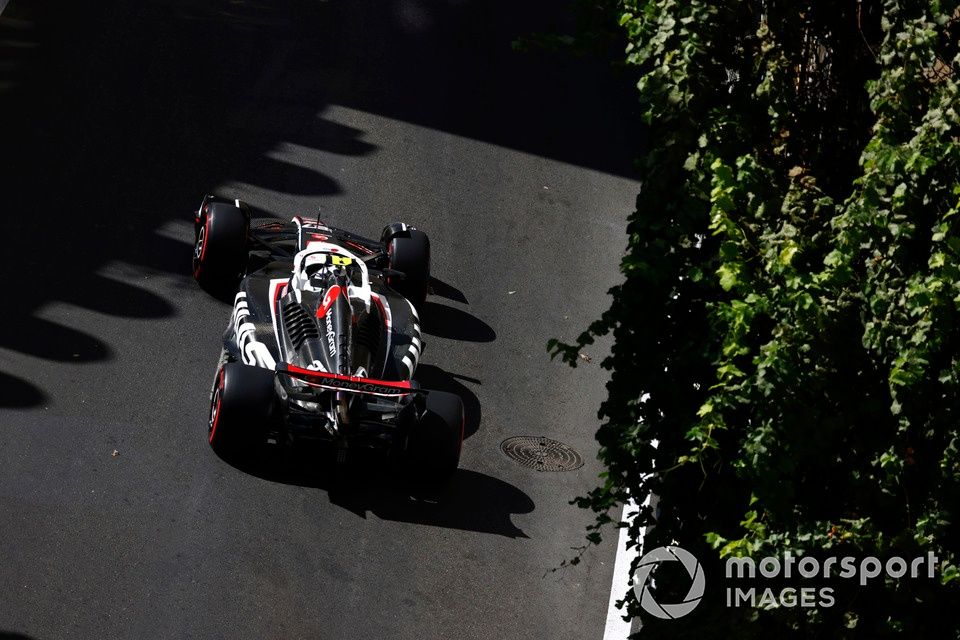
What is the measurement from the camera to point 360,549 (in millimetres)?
11875

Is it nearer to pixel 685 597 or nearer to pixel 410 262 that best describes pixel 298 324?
pixel 410 262

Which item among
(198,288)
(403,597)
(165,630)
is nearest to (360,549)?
(403,597)

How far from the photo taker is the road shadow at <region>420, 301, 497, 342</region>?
14891mm

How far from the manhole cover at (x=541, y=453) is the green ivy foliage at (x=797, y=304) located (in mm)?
5198

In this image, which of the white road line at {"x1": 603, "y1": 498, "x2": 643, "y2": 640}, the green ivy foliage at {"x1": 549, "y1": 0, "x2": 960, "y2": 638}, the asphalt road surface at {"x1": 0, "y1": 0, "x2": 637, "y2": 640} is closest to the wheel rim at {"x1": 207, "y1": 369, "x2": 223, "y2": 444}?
the asphalt road surface at {"x1": 0, "y1": 0, "x2": 637, "y2": 640}

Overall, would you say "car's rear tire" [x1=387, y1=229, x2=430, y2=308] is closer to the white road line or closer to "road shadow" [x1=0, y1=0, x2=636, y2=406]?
"road shadow" [x1=0, y1=0, x2=636, y2=406]

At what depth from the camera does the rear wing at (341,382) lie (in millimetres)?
11703

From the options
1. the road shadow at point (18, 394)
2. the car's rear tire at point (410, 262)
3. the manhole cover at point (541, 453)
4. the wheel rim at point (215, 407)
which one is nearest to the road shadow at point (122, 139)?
the road shadow at point (18, 394)

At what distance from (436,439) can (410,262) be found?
265cm

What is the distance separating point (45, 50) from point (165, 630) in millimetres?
10195

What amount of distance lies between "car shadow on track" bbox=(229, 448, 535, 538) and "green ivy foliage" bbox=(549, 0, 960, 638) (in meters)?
4.35

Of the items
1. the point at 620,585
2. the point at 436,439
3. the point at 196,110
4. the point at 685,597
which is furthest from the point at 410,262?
the point at 685,597

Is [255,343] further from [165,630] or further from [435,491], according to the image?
[165,630]

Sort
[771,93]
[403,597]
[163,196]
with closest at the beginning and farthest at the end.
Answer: [771,93] → [403,597] → [163,196]
